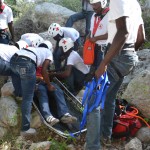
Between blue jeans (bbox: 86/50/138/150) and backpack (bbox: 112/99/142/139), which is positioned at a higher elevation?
blue jeans (bbox: 86/50/138/150)

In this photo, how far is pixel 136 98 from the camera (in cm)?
466

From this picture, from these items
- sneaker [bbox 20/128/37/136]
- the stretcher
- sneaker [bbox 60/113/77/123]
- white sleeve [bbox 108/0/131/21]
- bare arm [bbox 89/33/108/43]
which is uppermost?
white sleeve [bbox 108/0/131/21]

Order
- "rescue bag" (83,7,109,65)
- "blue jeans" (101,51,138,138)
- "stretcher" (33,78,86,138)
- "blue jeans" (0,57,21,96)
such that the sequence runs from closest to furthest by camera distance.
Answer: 1. "blue jeans" (101,51,138,138)
2. "stretcher" (33,78,86,138)
3. "blue jeans" (0,57,21,96)
4. "rescue bag" (83,7,109,65)

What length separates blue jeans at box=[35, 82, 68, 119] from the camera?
461 centimetres

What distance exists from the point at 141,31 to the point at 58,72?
2.16m

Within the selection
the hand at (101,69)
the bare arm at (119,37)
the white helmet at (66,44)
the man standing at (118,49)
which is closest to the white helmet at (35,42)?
the white helmet at (66,44)

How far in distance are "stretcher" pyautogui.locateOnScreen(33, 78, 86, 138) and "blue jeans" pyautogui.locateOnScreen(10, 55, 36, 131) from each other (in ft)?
0.90

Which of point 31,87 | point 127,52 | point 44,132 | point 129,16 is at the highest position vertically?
point 129,16

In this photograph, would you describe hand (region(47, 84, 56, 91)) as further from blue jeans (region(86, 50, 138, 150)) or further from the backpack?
blue jeans (region(86, 50, 138, 150))

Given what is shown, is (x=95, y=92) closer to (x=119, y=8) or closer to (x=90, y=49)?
(x=119, y=8)

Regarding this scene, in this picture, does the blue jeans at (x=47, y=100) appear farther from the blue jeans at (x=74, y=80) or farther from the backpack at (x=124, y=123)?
the backpack at (x=124, y=123)

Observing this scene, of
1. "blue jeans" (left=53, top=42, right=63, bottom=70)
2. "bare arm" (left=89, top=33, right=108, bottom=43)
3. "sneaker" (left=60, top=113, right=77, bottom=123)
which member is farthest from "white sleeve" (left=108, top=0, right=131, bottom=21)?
"blue jeans" (left=53, top=42, right=63, bottom=70)

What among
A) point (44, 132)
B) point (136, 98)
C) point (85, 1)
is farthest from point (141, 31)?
point (85, 1)

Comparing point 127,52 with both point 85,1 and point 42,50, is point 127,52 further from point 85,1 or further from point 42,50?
point 85,1
